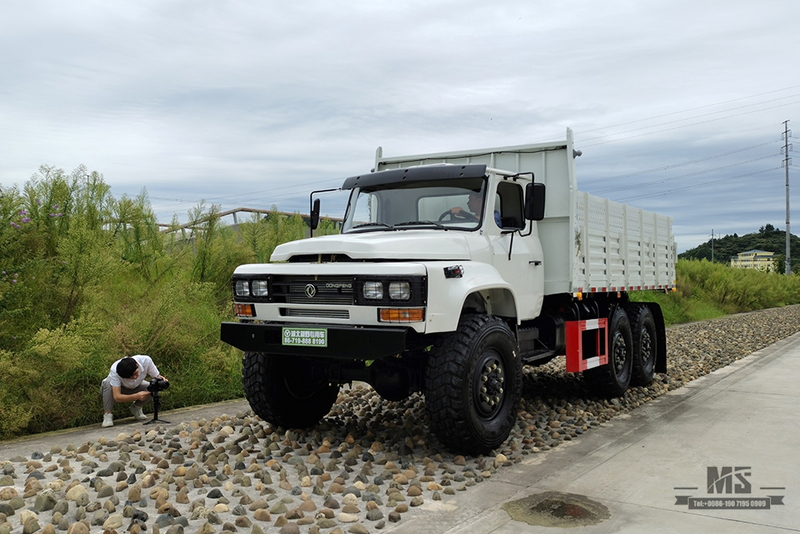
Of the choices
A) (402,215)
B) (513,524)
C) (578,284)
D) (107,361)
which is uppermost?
(402,215)

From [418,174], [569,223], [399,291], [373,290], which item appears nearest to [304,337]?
[373,290]

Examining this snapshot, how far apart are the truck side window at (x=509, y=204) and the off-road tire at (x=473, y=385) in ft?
3.77

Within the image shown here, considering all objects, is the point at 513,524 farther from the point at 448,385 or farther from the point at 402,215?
the point at 402,215

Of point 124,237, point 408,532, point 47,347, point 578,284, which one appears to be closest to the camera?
point 408,532

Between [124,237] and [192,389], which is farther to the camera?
[124,237]

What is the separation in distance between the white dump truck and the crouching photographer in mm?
1243

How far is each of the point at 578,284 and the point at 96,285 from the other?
17.0ft

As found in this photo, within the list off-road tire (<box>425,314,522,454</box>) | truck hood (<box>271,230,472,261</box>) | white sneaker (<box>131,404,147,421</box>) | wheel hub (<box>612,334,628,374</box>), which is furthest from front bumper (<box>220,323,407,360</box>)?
wheel hub (<box>612,334,628,374</box>)

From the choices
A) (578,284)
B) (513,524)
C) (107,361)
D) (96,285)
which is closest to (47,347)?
(107,361)

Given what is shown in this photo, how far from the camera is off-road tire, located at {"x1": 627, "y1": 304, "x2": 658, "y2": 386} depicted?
8.87 m

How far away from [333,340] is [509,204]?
230 centimetres

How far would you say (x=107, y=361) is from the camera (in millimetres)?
7430

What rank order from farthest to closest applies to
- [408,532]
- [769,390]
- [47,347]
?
[769,390] < [47,347] < [408,532]

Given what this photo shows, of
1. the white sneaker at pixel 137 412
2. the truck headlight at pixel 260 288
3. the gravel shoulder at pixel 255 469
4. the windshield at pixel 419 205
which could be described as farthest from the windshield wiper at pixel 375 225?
the white sneaker at pixel 137 412
